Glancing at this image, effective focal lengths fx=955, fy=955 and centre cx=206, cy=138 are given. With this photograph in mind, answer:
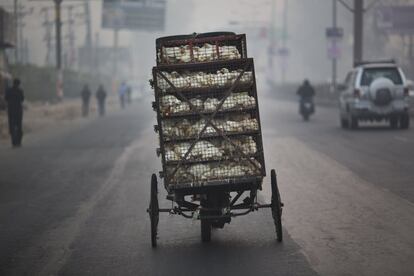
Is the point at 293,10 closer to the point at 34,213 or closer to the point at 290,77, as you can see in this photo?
the point at 290,77

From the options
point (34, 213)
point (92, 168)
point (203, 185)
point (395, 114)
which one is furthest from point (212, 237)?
point (395, 114)

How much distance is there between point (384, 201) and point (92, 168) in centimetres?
884

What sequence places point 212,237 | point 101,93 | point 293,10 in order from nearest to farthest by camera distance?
1. point 212,237
2. point 101,93
3. point 293,10

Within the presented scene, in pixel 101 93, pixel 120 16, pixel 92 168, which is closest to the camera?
pixel 92 168

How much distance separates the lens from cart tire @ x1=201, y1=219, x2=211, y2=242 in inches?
419

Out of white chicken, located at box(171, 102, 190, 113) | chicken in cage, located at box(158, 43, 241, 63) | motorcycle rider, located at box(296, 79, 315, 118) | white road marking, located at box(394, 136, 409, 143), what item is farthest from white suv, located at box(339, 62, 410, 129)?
white chicken, located at box(171, 102, 190, 113)

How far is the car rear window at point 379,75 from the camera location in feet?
103

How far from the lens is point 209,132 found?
1023 cm

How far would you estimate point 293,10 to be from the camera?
16625 centimetres

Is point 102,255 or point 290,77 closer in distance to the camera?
point 102,255

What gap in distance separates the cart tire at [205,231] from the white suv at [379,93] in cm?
2108

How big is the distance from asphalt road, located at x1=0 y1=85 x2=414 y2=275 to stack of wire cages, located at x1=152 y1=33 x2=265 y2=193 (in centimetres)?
82

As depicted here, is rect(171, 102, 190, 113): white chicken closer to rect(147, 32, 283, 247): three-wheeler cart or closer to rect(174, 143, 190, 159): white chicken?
rect(147, 32, 283, 247): three-wheeler cart

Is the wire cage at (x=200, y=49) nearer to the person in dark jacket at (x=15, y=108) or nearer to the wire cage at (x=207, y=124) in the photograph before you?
the wire cage at (x=207, y=124)
